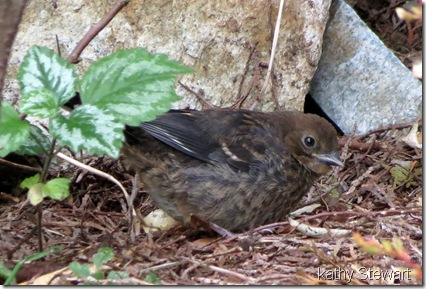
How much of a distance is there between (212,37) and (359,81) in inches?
47.3

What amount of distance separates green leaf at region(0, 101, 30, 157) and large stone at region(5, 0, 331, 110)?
2.10 m

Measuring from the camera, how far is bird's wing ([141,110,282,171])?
479cm

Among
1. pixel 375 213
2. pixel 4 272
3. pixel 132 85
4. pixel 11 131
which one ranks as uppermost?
pixel 132 85

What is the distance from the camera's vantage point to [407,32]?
23.2 ft

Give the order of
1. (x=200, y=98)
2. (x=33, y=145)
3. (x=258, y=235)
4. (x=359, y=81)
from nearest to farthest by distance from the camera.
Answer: (x=33, y=145), (x=258, y=235), (x=200, y=98), (x=359, y=81)

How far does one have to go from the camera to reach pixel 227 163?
4828 mm

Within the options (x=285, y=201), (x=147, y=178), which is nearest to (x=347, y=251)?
(x=285, y=201)

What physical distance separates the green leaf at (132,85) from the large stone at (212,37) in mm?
2171

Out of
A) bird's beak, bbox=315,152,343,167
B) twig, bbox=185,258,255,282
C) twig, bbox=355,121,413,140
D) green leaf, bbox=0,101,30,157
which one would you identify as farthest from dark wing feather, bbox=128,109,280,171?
green leaf, bbox=0,101,30,157

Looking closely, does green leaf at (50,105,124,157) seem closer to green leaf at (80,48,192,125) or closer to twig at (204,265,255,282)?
green leaf at (80,48,192,125)

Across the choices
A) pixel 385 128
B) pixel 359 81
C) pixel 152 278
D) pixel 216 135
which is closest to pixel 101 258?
pixel 152 278

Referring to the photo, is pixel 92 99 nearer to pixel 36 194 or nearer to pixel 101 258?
pixel 36 194

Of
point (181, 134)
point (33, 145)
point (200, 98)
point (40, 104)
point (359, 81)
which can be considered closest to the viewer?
point (40, 104)

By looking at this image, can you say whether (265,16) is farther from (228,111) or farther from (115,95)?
(115,95)
